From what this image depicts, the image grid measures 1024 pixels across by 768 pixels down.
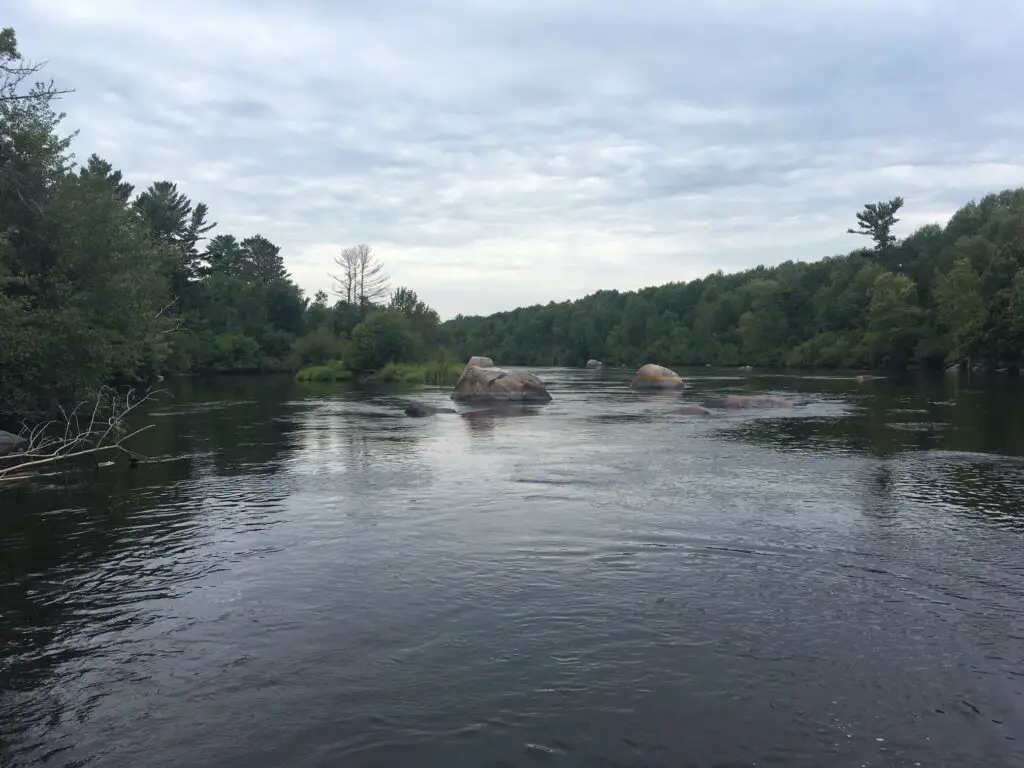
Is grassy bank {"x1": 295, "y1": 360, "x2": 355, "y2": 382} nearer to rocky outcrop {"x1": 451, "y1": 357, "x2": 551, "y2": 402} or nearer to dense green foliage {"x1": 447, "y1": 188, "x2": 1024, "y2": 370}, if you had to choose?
dense green foliage {"x1": 447, "y1": 188, "x2": 1024, "y2": 370}

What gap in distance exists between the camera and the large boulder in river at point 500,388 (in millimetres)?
41969

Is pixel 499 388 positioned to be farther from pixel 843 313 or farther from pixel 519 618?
pixel 843 313

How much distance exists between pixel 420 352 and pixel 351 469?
60.5 meters

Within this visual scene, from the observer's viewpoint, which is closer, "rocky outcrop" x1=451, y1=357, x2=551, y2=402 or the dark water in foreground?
the dark water in foreground

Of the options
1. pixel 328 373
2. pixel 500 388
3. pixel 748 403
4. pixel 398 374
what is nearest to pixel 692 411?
pixel 748 403

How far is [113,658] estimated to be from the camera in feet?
25.6

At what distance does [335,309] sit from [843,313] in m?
72.0

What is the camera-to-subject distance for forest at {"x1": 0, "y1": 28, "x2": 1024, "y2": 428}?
81.3 feet

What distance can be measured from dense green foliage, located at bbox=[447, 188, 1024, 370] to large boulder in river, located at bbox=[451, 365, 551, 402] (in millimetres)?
46066

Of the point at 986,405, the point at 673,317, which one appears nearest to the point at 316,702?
the point at 986,405

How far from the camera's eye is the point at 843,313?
107m

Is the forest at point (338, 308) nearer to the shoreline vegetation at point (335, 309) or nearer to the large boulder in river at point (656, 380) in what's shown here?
the shoreline vegetation at point (335, 309)

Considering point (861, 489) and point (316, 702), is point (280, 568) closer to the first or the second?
point (316, 702)

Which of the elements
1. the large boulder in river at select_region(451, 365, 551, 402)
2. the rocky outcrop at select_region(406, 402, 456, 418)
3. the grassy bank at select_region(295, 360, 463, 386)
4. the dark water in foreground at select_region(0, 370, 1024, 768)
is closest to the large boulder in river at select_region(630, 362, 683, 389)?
the large boulder in river at select_region(451, 365, 551, 402)
